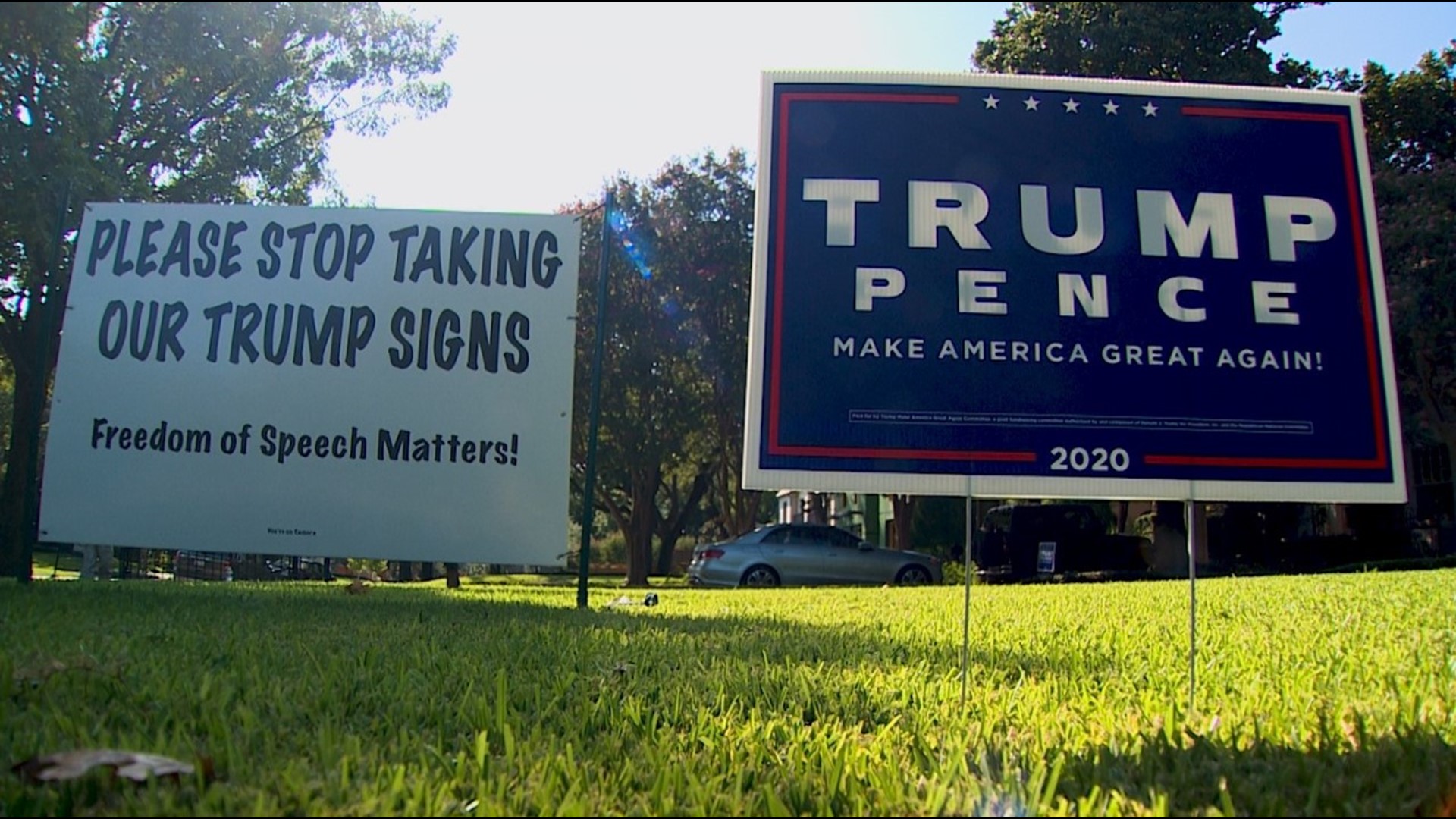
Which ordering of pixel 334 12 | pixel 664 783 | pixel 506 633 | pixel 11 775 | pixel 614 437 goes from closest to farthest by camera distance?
pixel 11 775 < pixel 664 783 < pixel 506 633 < pixel 334 12 < pixel 614 437

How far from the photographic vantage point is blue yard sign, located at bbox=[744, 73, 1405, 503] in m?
3.39

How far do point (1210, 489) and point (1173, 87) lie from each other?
1.40 m

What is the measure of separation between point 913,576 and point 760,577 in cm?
272

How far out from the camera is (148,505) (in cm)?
670

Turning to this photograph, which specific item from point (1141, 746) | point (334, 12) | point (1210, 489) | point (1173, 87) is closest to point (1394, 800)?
point (1141, 746)

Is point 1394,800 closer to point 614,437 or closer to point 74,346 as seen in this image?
point 74,346

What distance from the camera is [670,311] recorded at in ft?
80.8

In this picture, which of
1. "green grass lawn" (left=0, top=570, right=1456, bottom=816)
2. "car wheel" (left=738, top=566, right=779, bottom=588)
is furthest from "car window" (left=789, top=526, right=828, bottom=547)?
→ "green grass lawn" (left=0, top=570, right=1456, bottom=816)

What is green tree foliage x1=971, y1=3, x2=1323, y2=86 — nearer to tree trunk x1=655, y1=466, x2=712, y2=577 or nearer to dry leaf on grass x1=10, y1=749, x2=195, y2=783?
tree trunk x1=655, y1=466, x2=712, y2=577

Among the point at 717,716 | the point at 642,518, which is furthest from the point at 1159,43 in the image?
the point at 717,716

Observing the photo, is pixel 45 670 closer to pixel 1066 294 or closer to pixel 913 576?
pixel 1066 294

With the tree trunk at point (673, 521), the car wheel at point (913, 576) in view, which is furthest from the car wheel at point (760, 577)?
the tree trunk at point (673, 521)

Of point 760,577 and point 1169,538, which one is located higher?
point 1169,538

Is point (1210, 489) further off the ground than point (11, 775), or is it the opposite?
point (1210, 489)
